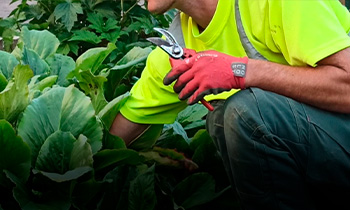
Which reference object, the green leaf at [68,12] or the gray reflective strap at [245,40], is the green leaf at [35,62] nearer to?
the green leaf at [68,12]

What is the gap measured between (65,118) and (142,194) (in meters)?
0.39

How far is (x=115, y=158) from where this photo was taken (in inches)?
101

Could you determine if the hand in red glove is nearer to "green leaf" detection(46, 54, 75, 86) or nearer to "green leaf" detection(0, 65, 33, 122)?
"green leaf" detection(0, 65, 33, 122)

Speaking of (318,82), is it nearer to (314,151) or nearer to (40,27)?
(314,151)

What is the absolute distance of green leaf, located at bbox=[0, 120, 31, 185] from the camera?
2.38 metres

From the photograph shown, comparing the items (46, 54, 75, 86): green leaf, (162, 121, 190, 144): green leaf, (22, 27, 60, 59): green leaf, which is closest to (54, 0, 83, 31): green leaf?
(22, 27, 60, 59): green leaf

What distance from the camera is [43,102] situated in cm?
254

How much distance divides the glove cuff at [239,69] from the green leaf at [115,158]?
500 millimetres

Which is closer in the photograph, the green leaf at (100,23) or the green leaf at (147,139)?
the green leaf at (147,139)

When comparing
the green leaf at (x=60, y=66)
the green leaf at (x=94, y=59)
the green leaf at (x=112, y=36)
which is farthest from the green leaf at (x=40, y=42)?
the green leaf at (x=112, y=36)

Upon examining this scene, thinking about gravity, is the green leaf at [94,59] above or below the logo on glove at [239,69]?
below

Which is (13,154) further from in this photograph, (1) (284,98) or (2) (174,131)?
(1) (284,98)

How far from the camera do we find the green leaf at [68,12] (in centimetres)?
414

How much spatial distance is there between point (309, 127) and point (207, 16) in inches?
21.8
